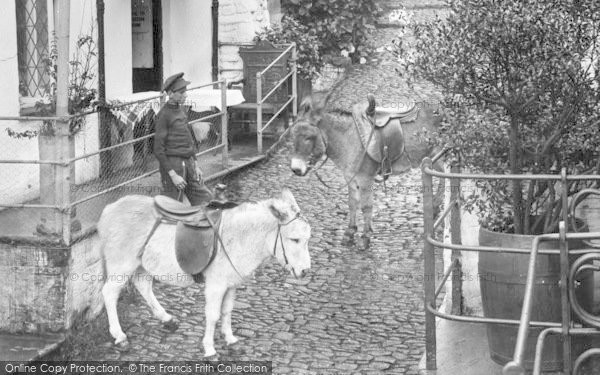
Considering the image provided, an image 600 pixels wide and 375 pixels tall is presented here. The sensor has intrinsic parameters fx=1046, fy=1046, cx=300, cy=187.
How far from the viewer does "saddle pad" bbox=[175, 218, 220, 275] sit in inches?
326

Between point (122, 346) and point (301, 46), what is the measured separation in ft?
34.0

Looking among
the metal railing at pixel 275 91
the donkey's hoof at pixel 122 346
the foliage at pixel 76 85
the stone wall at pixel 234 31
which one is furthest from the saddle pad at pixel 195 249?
the stone wall at pixel 234 31

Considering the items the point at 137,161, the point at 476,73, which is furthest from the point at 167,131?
the point at 476,73

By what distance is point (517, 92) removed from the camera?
7.34m

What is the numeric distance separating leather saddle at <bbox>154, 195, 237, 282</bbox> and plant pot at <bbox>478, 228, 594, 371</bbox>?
225 centimetres

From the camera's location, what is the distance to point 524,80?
725 cm

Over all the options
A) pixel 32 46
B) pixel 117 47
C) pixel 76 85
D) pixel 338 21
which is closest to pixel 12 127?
pixel 76 85

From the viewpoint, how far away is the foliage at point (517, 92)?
710 cm

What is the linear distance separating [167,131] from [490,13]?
402 cm

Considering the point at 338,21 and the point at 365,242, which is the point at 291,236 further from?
the point at 338,21

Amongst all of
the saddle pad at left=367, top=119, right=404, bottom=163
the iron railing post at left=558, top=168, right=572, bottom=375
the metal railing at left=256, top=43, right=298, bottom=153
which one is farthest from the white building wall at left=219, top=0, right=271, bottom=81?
the iron railing post at left=558, top=168, right=572, bottom=375

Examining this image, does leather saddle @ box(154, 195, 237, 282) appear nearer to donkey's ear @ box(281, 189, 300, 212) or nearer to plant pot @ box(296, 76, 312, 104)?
donkey's ear @ box(281, 189, 300, 212)

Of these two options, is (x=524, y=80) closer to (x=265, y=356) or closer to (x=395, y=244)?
(x=265, y=356)

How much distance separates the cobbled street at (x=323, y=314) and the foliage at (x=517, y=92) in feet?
2.59
